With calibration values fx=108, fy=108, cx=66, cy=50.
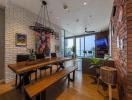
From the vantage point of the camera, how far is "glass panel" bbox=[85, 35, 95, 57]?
1028cm

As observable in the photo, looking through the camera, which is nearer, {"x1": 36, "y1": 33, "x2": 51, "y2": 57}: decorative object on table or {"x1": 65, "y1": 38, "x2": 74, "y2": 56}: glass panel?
{"x1": 36, "y1": 33, "x2": 51, "y2": 57}: decorative object on table

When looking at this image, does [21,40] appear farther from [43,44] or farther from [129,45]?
[129,45]

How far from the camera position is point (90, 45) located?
10.7 m

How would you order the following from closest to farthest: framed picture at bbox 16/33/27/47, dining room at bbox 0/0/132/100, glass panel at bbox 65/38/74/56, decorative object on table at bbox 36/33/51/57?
dining room at bbox 0/0/132/100, framed picture at bbox 16/33/27/47, decorative object on table at bbox 36/33/51/57, glass panel at bbox 65/38/74/56

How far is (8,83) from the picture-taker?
3891mm

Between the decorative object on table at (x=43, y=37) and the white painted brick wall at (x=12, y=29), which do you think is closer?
the white painted brick wall at (x=12, y=29)

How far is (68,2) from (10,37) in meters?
2.56

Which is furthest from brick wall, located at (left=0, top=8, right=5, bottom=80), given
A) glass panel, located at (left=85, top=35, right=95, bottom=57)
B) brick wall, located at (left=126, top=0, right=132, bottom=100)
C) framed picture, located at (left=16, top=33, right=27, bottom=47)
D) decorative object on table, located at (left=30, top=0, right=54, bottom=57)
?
glass panel, located at (left=85, top=35, right=95, bottom=57)

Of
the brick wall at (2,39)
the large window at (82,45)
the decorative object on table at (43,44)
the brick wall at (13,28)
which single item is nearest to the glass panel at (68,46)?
the large window at (82,45)

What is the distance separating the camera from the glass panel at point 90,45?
10.3 meters

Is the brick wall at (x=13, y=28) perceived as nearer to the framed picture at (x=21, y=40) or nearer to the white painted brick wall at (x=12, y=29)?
the white painted brick wall at (x=12, y=29)

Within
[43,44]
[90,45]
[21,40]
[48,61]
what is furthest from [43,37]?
[90,45]

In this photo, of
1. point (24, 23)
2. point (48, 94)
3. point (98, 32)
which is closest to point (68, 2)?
point (24, 23)

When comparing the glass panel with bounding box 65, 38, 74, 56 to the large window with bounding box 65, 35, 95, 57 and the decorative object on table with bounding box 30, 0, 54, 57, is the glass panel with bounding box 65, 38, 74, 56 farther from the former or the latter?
the decorative object on table with bounding box 30, 0, 54, 57
